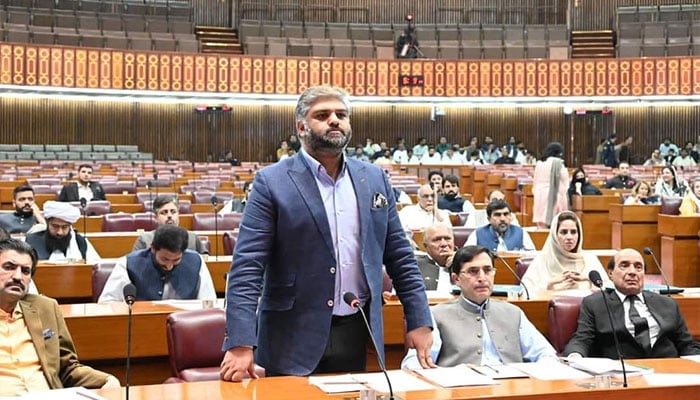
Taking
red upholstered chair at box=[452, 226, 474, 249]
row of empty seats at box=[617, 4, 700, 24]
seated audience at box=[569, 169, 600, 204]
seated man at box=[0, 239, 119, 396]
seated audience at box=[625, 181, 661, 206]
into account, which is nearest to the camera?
seated man at box=[0, 239, 119, 396]

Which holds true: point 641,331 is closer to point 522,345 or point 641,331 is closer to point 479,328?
point 522,345

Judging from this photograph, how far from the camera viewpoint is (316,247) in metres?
3.16

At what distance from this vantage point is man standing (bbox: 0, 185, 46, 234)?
8.36 meters

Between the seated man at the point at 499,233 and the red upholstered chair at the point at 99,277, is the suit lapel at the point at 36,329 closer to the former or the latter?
the red upholstered chair at the point at 99,277

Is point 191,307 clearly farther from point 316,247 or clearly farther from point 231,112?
point 231,112

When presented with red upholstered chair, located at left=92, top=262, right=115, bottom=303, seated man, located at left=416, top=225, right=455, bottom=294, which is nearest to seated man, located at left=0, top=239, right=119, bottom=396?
red upholstered chair, located at left=92, top=262, right=115, bottom=303

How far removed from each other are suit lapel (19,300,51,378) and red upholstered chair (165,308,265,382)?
1.53 ft

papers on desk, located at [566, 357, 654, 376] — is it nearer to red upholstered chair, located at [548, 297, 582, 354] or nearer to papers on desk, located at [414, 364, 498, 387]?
papers on desk, located at [414, 364, 498, 387]

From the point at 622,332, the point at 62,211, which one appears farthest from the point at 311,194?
the point at 62,211

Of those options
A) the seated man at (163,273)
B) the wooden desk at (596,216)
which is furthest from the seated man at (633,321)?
the wooden desk at (596,216)

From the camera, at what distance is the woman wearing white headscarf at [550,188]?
11.9 metres

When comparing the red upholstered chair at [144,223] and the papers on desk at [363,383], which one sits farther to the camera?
the red upholstered chair at [144,223]

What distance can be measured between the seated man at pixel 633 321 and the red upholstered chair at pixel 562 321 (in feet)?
0.20

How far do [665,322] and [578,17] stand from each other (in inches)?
939
